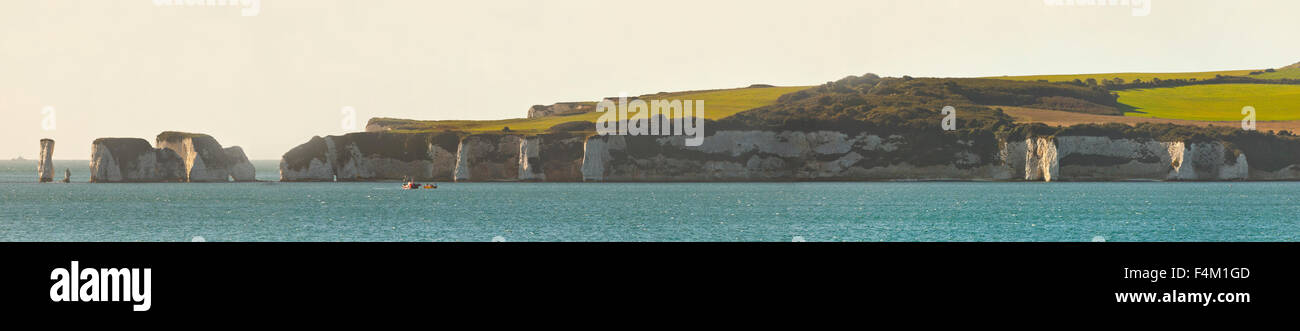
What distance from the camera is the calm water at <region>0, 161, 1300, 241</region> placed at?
5781cm

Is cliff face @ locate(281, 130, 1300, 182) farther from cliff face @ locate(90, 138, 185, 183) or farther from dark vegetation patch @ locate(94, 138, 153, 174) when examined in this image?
dark vegetation patch @ locate(94, 138, 153, 174)

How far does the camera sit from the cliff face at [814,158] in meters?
140

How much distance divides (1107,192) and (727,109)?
7799cm

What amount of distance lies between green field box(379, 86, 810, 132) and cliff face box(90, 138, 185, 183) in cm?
3724

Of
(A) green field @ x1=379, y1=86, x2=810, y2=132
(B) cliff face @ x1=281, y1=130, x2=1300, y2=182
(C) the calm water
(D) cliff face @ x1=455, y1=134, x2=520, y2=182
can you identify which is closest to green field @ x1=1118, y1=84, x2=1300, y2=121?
(B) cliff face @ x1=281, y1=130, x2=1300, y2=182

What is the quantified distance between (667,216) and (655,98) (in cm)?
12919

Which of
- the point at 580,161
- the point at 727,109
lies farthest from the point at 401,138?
the point at 727,109

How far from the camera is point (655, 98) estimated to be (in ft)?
651

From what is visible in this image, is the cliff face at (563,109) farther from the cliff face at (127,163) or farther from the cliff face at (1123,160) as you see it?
the cliff face at (1123,160)

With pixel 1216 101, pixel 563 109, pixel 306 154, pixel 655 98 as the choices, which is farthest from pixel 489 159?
pixel 1216 101

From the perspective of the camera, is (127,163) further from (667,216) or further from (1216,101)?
(1216,101)
